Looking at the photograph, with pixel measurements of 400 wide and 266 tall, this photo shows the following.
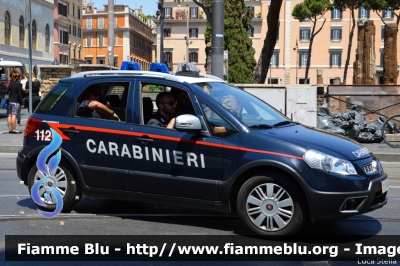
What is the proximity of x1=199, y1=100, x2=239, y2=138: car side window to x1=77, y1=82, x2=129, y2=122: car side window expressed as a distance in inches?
39.2

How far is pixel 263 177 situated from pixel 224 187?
1.41ft

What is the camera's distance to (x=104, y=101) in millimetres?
7559

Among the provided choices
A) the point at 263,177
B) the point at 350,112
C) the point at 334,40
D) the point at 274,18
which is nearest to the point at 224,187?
the point at 263,177

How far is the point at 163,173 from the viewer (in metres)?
6.89

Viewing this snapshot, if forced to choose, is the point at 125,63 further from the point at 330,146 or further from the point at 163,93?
the point at 330,146

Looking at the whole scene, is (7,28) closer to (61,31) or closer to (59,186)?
(61,31)

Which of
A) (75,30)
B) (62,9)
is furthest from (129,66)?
(75,30)

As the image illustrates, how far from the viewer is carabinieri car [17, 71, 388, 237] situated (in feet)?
20.4

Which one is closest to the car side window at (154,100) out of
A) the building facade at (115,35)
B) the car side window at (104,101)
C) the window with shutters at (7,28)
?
the car side window at (104,101)

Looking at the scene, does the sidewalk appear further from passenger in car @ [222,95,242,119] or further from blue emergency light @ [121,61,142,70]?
passenger in car @ [222,95,242,119]

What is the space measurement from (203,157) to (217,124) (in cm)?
36

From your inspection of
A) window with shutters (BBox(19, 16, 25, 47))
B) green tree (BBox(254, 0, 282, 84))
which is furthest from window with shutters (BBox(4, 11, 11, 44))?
green tree (BBox(254, 0, 282, 84))

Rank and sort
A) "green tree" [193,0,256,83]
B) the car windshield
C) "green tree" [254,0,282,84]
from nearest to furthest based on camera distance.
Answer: the car windshield
"green tree" [254,0,282,84]
"green tree" [193,0,256,83]

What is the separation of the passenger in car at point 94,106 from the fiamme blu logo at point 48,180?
407 mm
